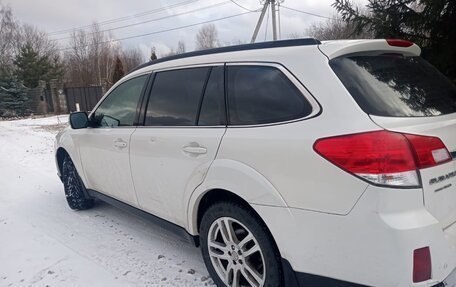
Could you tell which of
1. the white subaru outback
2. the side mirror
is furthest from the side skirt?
the side mirror

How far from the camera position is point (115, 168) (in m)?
3.60

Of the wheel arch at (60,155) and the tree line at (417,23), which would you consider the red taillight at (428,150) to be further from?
the wheel arch at (60,155)

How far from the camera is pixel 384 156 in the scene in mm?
1738

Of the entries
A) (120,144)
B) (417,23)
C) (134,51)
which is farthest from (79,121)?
(134,51)

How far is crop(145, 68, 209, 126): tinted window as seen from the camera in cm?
276

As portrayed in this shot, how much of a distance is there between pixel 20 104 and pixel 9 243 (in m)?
26.5

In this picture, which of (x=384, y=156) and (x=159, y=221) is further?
(x=159, y=221)

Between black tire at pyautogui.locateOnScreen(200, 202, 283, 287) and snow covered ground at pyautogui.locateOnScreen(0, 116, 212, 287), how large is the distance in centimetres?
44

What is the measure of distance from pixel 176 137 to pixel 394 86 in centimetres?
161

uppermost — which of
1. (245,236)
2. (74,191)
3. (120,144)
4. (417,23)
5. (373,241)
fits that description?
(417,23)

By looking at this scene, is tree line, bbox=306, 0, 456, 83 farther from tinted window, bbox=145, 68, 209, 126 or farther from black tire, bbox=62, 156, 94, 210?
black tire, bbox=62, 156, 94, 210

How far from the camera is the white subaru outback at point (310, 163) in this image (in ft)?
5.70

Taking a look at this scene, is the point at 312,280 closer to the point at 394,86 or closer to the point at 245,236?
the point at 245,236

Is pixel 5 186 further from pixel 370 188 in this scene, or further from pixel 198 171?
pixel 370 188
